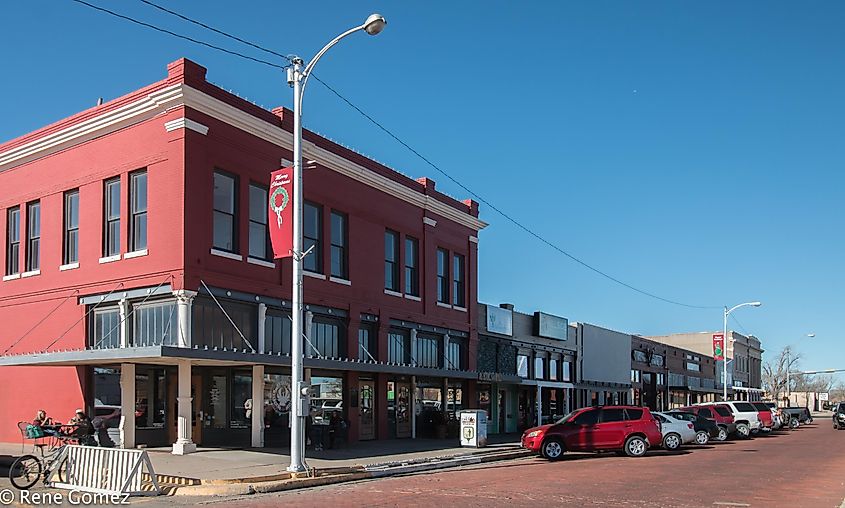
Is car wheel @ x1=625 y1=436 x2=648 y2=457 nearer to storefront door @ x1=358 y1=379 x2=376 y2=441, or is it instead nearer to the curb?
the curb

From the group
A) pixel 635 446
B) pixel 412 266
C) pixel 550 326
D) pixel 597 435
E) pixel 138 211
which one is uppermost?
pixel 138 211

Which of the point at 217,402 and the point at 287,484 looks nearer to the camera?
the point at 287,484

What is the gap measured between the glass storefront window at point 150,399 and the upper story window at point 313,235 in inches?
235

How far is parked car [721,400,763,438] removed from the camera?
133 feet

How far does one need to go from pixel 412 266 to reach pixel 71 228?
43.6ft

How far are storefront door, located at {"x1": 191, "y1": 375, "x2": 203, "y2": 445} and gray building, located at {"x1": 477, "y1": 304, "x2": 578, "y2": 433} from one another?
13225 mm

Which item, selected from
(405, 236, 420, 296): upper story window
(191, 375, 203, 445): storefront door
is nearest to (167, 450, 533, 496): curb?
(191, 375, 203, 445): storefront door

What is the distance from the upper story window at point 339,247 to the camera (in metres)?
30.3

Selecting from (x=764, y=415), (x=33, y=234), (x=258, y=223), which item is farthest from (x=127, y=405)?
Result: (x=764, y=415)

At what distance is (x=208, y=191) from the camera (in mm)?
24406

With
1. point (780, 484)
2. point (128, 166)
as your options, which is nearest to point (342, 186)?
point (128, 166)

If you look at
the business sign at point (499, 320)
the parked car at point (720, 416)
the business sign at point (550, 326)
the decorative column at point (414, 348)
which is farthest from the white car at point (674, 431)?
the business sign at point (550, 326)

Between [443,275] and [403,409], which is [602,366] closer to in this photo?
[443,275]

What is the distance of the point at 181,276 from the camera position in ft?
75.9
